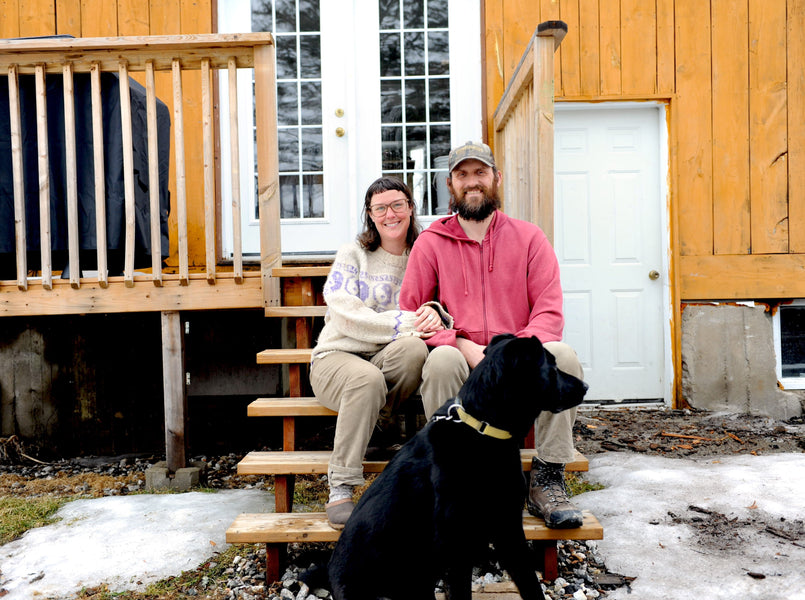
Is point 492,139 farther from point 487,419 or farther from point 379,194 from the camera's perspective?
point 487,419

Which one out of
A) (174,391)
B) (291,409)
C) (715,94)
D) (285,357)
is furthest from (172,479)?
(715,94)

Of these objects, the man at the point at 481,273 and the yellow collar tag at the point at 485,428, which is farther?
the man at the point at 481,273

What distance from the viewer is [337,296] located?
2.47 metres

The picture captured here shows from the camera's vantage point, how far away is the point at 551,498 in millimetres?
2115

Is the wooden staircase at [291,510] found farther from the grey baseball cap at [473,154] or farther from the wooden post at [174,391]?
the grey baseball cap at [473,154]

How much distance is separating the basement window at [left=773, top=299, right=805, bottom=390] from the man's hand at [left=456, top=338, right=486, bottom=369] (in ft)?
11.2

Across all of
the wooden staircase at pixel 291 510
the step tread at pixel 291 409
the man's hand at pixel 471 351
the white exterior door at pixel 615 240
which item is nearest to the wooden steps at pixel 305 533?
the wooden staircase at pixel 291 510

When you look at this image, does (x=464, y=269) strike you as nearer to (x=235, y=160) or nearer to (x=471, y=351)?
(x=471, y=351)

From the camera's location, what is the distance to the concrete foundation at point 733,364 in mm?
4398

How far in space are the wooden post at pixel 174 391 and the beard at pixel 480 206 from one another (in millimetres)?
1713

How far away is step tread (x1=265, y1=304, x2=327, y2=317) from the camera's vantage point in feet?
10.7

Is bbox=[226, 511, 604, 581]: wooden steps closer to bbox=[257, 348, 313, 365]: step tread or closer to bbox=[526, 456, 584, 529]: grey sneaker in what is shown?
bbox=[526, 456, 584, 529]: grey sneaker

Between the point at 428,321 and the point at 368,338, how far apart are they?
25 centimetres

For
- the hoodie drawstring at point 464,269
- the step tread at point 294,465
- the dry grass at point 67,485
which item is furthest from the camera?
the dry grass at point 67,485
